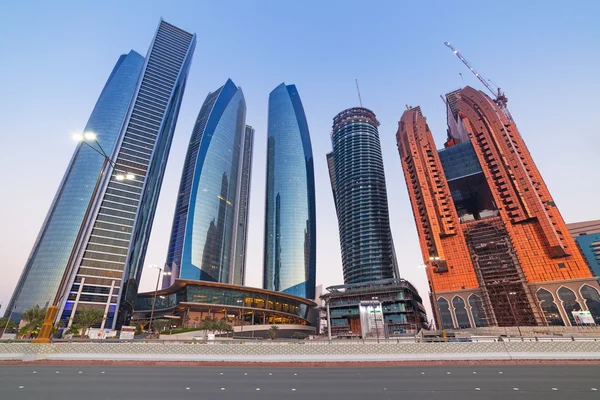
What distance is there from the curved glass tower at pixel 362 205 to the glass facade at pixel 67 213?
5063 inches

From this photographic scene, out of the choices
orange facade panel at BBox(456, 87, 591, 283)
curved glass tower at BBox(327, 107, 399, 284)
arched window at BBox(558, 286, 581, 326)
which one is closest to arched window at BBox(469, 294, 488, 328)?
orange facade panel at BBox(456, 87, 591, 283)

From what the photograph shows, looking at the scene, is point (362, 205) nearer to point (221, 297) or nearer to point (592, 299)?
point (221, 297)

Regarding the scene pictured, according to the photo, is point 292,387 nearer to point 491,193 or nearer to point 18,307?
point 491,193

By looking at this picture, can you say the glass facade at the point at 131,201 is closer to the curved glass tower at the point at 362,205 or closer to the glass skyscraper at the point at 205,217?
the glass skyscraper at the point at 205,217

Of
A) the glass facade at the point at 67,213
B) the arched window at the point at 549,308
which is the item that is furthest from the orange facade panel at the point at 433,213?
the glass facade at the point at 67,213

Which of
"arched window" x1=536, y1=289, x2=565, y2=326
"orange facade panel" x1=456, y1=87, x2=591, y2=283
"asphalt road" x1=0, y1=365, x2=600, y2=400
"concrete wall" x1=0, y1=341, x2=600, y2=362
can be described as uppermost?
"orange facade panel" x1=456, y1=87, x2=591, y2=283

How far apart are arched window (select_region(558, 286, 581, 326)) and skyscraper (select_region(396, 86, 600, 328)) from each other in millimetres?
211

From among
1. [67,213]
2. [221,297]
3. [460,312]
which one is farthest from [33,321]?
[460,312]

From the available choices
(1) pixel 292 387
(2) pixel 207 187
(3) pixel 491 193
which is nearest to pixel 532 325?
(3) pixel 491 193

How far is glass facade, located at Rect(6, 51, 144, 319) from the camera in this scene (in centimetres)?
10881

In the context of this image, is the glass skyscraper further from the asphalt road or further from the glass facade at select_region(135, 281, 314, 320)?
the asphalt road

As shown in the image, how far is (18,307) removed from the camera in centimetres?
10606

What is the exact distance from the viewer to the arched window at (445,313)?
295 feet

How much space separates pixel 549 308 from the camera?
80.3 m
